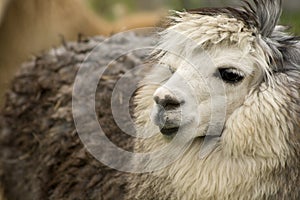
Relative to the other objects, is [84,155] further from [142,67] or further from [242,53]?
[242,53]

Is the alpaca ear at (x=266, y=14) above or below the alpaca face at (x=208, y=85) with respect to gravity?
above

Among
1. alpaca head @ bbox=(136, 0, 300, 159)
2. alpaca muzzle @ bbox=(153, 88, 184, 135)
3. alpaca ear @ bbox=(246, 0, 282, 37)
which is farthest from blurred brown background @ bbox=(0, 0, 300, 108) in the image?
alpaca muzzle @ bbox=(153, 88, 184, 135)

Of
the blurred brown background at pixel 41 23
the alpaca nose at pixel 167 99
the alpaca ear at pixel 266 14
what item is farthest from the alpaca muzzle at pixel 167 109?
the blurred brown background at pixel 41 23

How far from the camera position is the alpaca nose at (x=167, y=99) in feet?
12.9

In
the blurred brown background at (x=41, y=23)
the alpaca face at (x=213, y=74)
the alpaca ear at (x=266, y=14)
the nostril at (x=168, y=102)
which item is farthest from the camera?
the blurred brown background at (x=41, y=23)

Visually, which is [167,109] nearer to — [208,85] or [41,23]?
[208,85]

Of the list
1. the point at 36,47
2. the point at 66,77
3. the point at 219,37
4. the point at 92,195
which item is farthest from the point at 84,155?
the point at 36,47

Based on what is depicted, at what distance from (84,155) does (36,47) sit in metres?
3.82

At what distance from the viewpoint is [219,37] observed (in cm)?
408

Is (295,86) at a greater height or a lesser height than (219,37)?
lesser

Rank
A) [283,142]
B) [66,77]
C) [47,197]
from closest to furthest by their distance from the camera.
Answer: [283,142]
[47,197]
[66,77]

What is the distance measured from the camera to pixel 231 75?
410 centimetres

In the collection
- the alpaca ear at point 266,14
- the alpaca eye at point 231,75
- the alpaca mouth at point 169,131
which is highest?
the alpaca ear at point 266,14

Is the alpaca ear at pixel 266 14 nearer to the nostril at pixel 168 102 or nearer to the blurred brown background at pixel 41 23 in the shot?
the nostril at pixel 168 102
